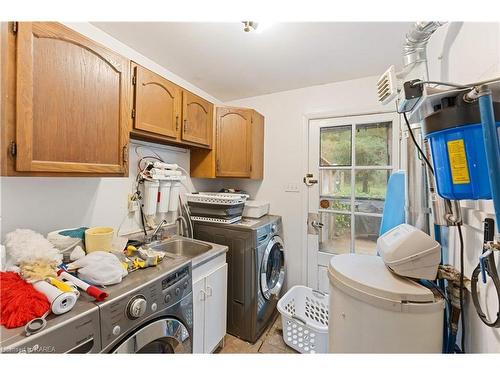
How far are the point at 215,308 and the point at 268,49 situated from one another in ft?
6.48

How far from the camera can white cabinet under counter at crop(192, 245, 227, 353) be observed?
4.44 feet

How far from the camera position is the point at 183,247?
1758mm

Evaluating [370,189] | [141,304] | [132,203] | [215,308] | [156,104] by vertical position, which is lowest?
[215,308]

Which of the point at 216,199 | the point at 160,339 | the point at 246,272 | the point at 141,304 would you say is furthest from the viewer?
the point at 216,199

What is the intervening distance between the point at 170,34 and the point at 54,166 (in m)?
1.12

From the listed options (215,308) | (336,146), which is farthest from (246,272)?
(336,146)

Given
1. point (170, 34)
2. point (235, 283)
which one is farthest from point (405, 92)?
point (235, 283)

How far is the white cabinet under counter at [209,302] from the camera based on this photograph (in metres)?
1.35

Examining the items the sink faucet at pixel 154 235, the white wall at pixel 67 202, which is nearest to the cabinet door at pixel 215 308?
the sink faucet at pixel 154 235

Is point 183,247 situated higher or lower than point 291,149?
lower

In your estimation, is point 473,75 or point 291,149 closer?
point 473,75

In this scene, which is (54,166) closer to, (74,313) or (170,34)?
(74,313)

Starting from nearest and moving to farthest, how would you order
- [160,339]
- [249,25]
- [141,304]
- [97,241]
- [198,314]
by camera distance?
[141,304]
[160,339]
[97,241]
[249,25]
[198,314]

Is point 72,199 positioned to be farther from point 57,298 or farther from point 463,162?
point 463,162
